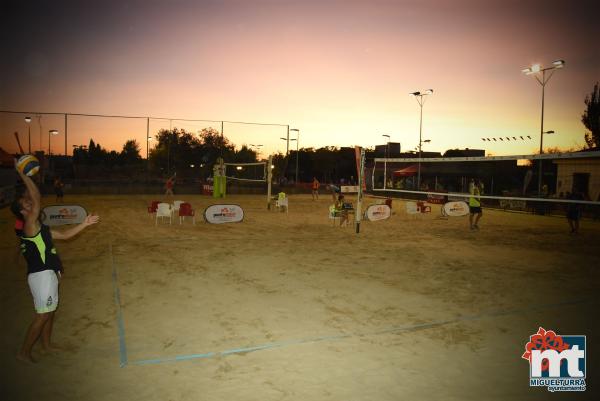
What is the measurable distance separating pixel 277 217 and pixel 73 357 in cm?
1455

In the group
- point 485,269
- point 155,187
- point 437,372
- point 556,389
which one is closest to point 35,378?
point 437,372

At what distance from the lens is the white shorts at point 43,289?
4293mm

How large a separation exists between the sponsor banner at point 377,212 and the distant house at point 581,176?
1374 cm

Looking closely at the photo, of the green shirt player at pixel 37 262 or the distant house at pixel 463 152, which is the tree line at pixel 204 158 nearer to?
the distant house at pixel 463 152

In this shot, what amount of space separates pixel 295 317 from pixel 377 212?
41.8 feet

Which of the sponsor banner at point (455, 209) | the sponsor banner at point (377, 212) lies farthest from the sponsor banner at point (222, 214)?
the sponsor banner at point (455, 209)

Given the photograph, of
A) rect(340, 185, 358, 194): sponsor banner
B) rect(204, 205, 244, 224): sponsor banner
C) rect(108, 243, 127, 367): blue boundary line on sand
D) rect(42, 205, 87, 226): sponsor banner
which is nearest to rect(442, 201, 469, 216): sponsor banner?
rect(204, 205, 244, 224): sponsor banner

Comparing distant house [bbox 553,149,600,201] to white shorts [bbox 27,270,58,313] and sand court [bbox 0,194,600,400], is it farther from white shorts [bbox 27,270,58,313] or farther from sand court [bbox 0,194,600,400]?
white shorts [bbox 27,270,58,313]

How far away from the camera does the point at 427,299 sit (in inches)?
274

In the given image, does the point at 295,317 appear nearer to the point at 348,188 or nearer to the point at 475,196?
the point at 475,196

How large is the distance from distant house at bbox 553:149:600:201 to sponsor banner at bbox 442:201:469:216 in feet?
28.4

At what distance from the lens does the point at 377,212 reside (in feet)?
59.4

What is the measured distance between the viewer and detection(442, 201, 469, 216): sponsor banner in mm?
20375

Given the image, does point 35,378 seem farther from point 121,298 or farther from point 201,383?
point 121,298
